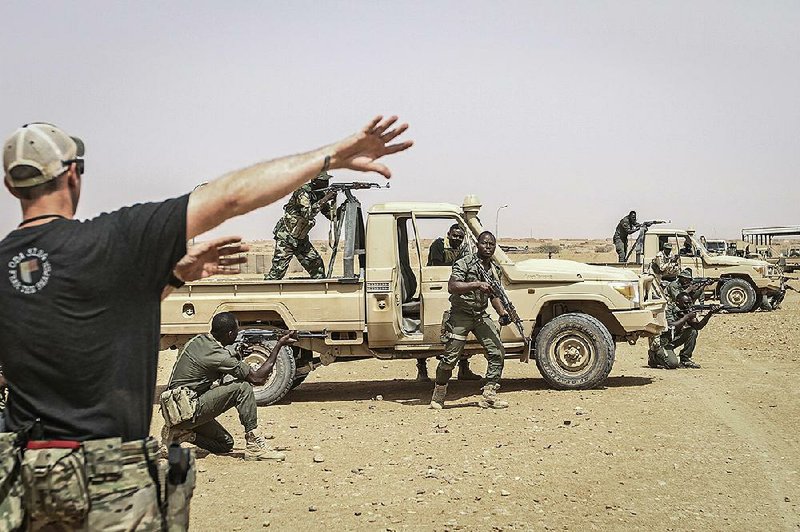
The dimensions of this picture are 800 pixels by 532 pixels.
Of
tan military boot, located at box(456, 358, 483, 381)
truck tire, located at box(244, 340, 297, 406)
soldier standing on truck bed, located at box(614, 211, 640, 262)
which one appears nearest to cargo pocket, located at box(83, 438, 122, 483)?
truck tire, located at box(244, 340, 297, 406)

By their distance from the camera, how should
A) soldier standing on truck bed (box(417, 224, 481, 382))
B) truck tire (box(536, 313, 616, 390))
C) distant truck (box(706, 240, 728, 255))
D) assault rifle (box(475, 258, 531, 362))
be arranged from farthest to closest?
distant truck (box(706, 240, 728, 255))
soldier standing on truck bed (box(417, 224, 481, 382))
truck tire (box(536, 313, 616, 390))
assault rifle (box(475, 258, 531, 362))

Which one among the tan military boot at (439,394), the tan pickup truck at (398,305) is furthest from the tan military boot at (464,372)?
the tan military boot at (439,394)

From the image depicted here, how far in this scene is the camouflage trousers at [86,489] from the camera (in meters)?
2.19

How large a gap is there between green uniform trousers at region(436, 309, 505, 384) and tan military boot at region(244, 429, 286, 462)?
239cm

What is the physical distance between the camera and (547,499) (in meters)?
5.54

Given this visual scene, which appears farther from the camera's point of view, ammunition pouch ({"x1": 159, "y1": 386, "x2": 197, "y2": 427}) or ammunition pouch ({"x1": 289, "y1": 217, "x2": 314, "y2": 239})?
ammunition pouch ({"x1": 289, "y1": 217, "x2": 314, "y2": 239})

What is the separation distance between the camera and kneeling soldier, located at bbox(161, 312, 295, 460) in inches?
260

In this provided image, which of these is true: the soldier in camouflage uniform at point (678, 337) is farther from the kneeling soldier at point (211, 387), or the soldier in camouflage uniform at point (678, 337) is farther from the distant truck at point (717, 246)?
the distant truck at point (717, 246)

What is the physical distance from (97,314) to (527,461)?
4831 mm

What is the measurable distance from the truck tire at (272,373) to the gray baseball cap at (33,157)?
7.06m

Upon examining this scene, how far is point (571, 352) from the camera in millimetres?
9508

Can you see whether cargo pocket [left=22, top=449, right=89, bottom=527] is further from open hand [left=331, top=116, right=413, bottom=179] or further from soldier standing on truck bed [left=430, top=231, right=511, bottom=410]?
soldier standing on truck bed [left=430, top=231, right=511, bottom=410]

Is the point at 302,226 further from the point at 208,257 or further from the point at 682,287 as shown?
the point at 208,257

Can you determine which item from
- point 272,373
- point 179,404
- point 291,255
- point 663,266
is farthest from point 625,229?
point 179,404
